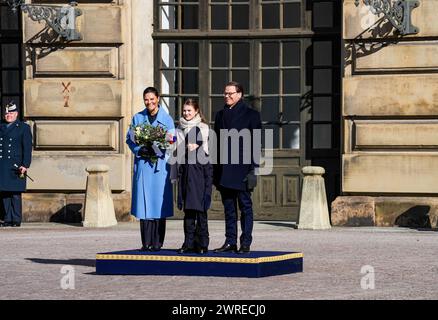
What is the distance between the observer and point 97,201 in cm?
1936

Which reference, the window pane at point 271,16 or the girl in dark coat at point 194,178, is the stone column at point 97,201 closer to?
the window pane at point 271,16

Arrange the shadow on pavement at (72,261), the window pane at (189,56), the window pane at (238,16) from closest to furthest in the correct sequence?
1. the shadow on pavement at (72,261)
2. the window pane at (238,16)
3. the window pane at (189,56)

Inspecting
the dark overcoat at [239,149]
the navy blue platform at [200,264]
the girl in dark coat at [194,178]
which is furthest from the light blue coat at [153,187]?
the dark overcoat at [239,149]

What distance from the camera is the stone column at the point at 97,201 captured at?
19.4m

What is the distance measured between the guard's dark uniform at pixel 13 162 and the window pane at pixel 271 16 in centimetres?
419

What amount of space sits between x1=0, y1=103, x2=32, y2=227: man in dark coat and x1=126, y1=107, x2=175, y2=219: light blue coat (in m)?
6.95

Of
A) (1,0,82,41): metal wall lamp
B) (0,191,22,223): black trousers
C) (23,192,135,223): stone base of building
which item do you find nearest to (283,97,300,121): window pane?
(23,192,135,223): stone base of building

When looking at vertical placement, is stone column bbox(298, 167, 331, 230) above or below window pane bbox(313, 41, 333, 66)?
below

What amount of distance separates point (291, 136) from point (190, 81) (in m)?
1.91

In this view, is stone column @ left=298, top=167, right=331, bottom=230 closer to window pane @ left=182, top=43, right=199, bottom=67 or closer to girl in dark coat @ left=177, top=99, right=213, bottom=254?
window pane @ left=182, top=43, right=199, bottom=67

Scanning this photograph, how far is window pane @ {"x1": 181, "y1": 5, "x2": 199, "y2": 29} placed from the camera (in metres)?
21.1

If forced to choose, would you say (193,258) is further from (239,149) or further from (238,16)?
(238,16)

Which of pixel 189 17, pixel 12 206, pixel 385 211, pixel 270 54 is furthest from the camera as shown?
pixel 189 17

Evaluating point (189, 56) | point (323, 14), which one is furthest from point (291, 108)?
point (189, 56)
